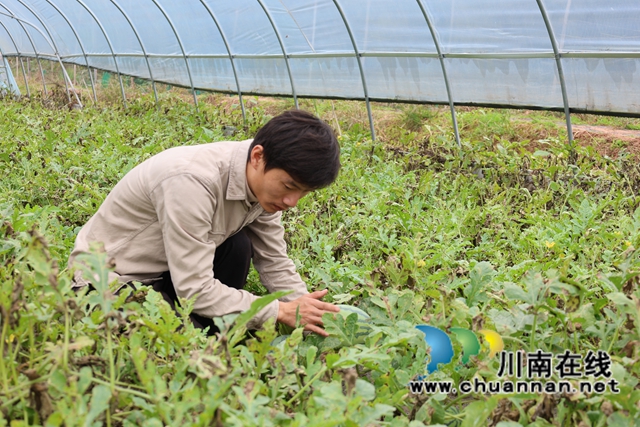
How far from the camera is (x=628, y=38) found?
478 centimetres

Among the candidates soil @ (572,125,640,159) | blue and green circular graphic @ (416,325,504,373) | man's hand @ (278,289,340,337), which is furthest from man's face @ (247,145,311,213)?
soil @ (572,125,640,159)

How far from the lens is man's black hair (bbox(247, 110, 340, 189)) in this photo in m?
2.07

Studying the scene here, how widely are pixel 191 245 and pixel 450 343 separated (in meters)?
0.96

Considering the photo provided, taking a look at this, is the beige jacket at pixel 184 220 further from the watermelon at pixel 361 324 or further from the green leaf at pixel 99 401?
the green leaf at pixel 99 401

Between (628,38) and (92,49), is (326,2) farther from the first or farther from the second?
(92,49)

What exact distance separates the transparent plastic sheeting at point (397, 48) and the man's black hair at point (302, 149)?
3.63 meters

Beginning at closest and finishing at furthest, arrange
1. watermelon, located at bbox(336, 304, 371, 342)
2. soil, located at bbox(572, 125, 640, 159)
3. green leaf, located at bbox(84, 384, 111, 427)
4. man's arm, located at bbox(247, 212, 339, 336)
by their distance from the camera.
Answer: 1. green leaf, located at bbox(84, 384, 111, 427)
2. watermelon, located at bbox(336, 304, 371, 342)
3. man's arm, located at bbox(247, 212, 339, 336)
4. soil, located at bbox(572, 125, 640, 159)

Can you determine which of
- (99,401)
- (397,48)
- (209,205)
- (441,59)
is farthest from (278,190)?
(397,48)

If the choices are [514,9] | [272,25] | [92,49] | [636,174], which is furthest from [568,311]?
[92,49]

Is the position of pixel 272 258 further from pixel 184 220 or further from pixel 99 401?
pixel 99 401

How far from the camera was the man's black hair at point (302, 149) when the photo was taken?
2.07 metres

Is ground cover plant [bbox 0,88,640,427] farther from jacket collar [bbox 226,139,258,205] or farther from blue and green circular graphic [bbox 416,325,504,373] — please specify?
jacket collar [bbox 226,139,258,205]

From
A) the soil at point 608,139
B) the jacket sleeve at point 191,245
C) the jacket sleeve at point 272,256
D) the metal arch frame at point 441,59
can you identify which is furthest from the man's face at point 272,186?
the soil at point 608,139

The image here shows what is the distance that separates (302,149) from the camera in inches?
81.4
